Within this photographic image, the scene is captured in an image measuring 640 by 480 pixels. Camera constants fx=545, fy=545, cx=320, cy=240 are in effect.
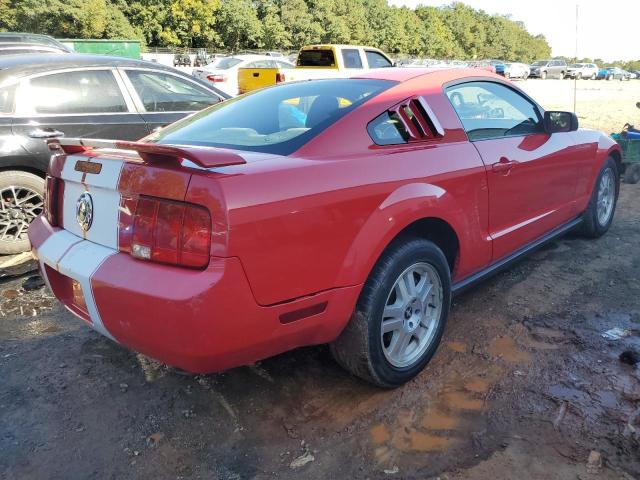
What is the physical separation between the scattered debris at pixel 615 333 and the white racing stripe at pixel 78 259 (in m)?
2.75

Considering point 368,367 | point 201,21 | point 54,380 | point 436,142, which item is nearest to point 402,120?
point 436,142

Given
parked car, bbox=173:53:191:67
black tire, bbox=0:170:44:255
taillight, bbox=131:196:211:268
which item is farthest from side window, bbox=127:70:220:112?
parked car, bbox=173:53:191:67

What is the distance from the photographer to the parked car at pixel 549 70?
47.4 metres

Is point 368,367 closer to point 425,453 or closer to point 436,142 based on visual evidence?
point 425,453

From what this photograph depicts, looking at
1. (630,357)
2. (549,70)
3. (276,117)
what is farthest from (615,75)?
(276,117)

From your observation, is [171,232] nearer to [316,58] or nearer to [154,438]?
[154,438]

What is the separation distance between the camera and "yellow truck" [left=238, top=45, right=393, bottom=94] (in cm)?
1357

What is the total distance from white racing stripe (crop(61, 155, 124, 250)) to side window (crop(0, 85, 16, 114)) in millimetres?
2562

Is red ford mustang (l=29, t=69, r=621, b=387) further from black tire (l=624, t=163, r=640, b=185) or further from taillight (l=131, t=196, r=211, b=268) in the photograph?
black tire (l=624, t=163, r=640, b=185)

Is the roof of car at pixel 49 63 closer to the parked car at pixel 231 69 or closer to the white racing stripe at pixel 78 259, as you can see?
the white racing stripe at pixel 78 259

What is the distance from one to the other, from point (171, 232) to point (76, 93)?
11.8 ft

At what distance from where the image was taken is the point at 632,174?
23.4 ft

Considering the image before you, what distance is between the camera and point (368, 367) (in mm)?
2527

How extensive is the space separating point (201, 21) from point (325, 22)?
1554cm
